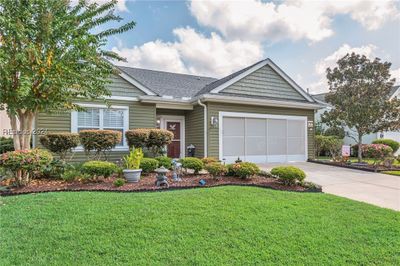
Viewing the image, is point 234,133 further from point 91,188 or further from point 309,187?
point 91,188

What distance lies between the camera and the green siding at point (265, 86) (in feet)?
39.8

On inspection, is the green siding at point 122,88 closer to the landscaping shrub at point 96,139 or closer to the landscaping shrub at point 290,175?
the landscaping shrub at point 96,139

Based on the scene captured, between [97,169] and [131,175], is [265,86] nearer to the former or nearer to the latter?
[131,175]

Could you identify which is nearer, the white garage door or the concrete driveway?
the concrete driveway

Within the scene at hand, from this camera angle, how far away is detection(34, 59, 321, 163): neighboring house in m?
10.4

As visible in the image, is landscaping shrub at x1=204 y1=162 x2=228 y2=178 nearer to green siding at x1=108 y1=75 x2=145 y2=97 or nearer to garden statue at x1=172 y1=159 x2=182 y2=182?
garden statue at x1=172 y1=159 x2=182 y2=182

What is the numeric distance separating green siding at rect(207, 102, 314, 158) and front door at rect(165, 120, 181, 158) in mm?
2363

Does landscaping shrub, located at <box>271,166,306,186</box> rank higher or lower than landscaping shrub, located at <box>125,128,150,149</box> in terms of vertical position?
lower

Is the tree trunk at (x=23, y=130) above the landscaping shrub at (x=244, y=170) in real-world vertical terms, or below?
above

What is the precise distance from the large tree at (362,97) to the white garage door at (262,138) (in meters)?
1.95

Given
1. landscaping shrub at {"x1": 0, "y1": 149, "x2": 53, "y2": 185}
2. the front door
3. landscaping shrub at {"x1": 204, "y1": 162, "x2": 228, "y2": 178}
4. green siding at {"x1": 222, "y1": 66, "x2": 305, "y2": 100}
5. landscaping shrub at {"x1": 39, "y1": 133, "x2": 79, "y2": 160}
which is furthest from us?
the front door

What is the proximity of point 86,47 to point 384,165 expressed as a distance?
1250 cm

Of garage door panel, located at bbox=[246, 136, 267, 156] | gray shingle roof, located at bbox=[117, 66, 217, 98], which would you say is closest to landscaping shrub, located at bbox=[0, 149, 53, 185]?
gray shingle roof, located at bbox=[117, 66, 217, 98]

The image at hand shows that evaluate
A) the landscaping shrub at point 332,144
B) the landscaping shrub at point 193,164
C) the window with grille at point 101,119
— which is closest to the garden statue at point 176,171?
the landscaping shrub at point 193,164
